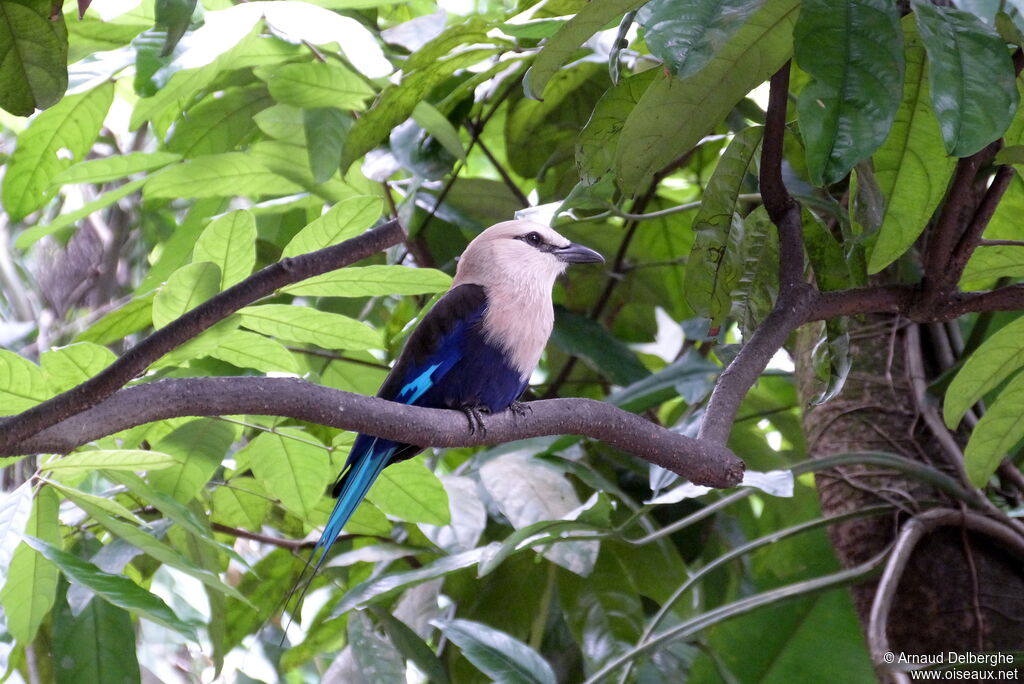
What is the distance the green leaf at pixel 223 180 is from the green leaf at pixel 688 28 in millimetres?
1459

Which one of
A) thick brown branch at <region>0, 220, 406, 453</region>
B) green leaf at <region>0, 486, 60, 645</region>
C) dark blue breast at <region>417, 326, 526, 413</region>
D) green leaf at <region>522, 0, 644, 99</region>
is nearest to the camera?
thick brown branch at <region>0, 220, 406, 453</region>

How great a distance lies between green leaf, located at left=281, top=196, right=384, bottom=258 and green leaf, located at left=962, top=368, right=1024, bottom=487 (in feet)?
3.11

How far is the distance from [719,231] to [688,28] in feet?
2.16

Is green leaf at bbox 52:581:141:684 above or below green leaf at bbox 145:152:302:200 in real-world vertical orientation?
below

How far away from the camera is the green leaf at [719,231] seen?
1736 mm

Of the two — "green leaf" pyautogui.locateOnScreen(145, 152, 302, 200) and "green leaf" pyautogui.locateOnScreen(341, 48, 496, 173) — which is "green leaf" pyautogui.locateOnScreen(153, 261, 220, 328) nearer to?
"green leaf" pyautogui.locateOnScreen(341, 48, 496, 173)

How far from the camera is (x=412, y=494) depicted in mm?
1964

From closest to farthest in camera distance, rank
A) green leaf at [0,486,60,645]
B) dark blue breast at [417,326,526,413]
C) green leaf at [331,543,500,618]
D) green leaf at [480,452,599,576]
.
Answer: green leaf at [0,486,60,645] < green leaf at [331,543,500,618] < green leaf at [480,452,599,576] < dark blue breast at [417,326,526,413]

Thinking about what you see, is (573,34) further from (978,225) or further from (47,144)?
(47,144)

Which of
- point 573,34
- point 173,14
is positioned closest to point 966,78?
point 573,34

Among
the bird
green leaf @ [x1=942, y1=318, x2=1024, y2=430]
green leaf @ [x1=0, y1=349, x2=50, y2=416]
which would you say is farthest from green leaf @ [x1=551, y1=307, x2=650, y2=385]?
green leaf @ [x1=0, y1=349, x2=50, y2=416]

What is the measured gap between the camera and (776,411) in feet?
8.52

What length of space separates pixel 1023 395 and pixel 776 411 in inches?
37.4

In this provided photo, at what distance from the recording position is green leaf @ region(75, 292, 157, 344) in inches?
68.9
